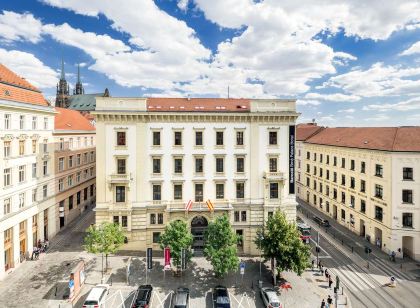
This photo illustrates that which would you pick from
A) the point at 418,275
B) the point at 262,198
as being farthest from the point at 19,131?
the point at 418,275

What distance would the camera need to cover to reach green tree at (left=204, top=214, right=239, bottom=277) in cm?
2881

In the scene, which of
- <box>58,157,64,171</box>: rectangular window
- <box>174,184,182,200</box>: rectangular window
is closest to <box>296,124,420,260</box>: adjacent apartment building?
<box>174,184,182,200</box>: rectangular window

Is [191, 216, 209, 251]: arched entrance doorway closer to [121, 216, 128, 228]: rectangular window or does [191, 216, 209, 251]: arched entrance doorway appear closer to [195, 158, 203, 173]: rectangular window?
[195, 158, 203, 173]: rectangular window

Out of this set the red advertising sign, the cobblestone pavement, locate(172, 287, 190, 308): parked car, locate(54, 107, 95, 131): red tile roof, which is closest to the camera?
locate(172, 287, 190, 308): parked car

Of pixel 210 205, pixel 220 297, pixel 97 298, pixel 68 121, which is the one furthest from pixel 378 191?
pixel 68 121

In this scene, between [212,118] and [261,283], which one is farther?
[212,118]

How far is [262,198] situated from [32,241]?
105 feet

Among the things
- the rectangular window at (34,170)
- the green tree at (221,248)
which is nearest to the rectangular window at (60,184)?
the rectangular window at (34,170)

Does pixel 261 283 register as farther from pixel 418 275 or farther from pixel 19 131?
pixel 19 131

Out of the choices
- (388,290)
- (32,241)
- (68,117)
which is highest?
(68,117)

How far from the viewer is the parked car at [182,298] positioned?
25.1m

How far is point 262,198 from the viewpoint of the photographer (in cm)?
3844

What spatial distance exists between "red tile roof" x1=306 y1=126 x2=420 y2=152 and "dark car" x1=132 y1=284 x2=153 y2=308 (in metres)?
36.9

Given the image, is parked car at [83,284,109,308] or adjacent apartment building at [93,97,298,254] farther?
adjacent apartment building at [93,97,298,254]
